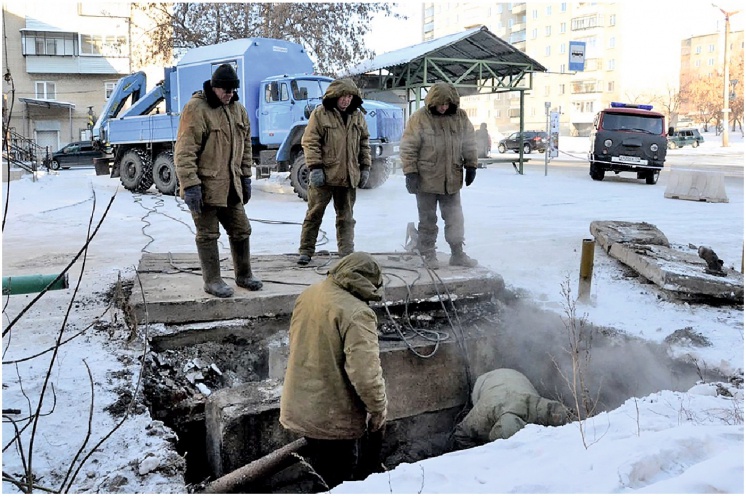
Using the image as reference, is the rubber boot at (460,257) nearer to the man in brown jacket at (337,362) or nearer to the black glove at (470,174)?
the black glove at (470,174)

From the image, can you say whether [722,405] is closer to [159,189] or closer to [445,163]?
[445,163]

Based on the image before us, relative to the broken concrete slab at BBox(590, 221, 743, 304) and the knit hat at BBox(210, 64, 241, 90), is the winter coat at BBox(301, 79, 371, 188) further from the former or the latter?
the broken concrete slab at BBox(590, 221, 743, 304)

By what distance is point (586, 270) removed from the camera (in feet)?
19.0

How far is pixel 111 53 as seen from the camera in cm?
3928

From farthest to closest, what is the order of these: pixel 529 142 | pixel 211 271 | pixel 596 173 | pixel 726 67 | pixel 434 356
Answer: pixel 529 142
pixel 726 67
pixel 596 173
pixel 434 356
pixel 211 271

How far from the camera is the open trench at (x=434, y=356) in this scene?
4441 millimetres

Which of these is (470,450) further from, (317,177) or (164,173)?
(164,173)

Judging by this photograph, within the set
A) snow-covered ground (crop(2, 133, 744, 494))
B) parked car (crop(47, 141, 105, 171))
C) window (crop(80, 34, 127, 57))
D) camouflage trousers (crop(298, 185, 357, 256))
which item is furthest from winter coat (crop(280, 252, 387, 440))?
window (crop(80, 34, 127, 57))

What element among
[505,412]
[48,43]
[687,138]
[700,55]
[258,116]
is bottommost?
[505,412]

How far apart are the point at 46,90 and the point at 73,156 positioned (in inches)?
531

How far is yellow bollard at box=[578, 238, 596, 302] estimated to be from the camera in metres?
5.75

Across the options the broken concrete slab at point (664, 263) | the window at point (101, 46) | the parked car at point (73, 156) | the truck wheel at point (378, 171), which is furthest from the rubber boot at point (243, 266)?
the window at point (101, 46)

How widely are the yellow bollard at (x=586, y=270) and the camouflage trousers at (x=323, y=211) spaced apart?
2232 millimetres

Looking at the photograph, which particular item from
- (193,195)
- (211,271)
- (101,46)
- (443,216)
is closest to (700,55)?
(101,46)
